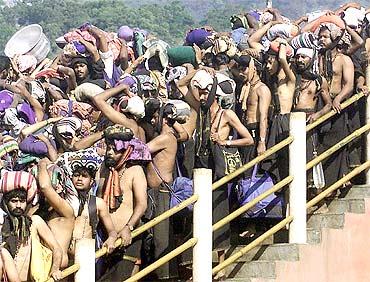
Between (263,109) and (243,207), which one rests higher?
(263,109)

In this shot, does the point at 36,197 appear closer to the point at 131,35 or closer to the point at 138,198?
the point at 138,198

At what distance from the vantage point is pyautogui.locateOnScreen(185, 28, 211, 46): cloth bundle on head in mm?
15741

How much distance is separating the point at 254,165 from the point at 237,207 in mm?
398

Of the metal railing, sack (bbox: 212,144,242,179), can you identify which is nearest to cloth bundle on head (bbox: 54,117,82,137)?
the metal railing

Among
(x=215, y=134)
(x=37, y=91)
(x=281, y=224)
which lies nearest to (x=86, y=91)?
Result: (x=37, y=91)

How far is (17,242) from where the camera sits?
11141 millimetres

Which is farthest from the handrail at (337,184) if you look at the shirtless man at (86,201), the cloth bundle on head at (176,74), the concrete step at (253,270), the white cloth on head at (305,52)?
the shirtless man at (86,201)

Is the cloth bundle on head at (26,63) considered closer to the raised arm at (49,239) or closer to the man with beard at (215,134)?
the man with beard at (215,134)

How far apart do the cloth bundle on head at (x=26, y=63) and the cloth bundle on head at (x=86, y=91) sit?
1960 millimetres

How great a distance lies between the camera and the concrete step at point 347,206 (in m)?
14.5

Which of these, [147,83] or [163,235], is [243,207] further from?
[147,83]

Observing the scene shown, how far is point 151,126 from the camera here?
13.4 m

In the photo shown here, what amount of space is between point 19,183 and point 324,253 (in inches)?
156

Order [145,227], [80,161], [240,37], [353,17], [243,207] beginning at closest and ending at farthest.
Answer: [80,161]
[145,227]
[243,207]
[353,17]
[240,37]
